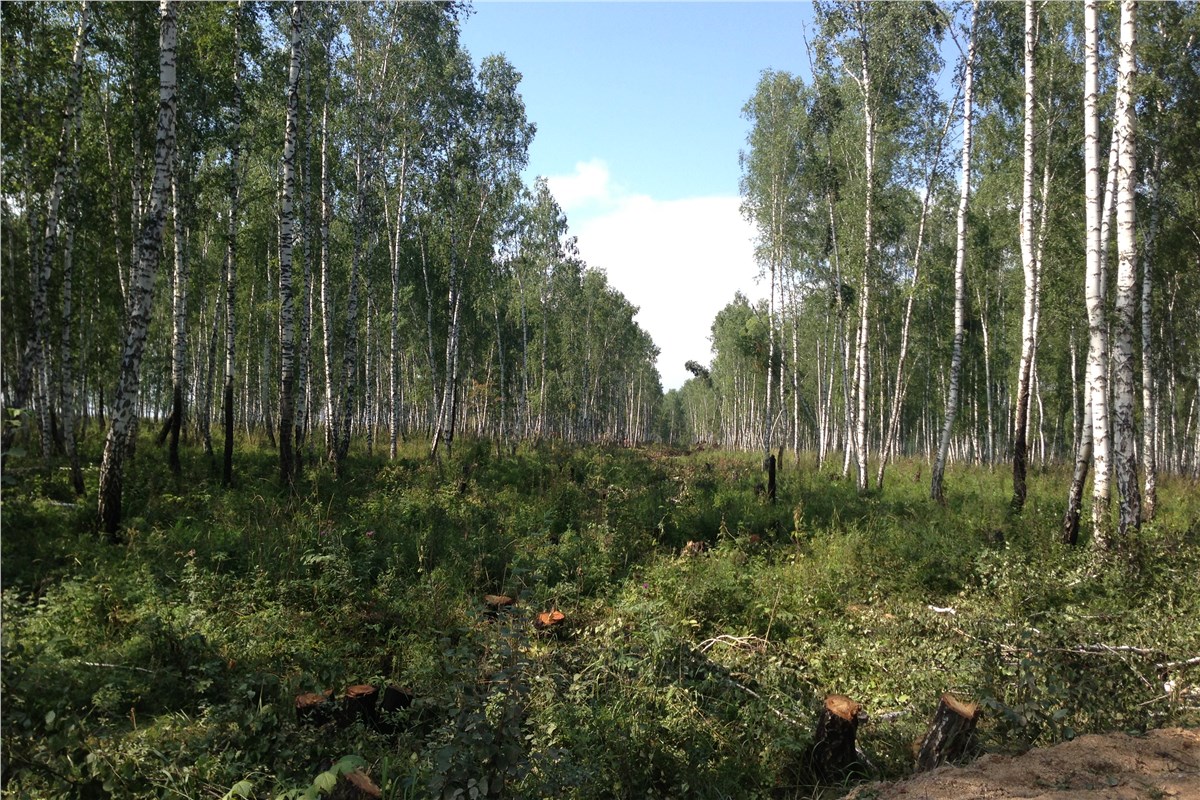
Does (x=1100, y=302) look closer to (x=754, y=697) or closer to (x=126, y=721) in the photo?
(x=754, y=697)

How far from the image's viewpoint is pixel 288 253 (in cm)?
1095

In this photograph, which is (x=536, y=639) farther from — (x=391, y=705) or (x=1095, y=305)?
(x=1095, y=305)

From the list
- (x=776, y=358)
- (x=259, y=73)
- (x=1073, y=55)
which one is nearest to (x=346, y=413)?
(x=259, y=73)

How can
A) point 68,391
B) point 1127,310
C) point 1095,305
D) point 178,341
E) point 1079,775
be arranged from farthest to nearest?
point 178,341 < point 68,391 < point 1095,305 < point 1127,310 < point 1079,775

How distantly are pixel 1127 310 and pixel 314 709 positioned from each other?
1009 cm

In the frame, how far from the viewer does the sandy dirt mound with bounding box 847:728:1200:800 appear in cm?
365

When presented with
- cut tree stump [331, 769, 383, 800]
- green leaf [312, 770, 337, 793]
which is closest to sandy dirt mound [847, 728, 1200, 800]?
cut tree stump [331, 769, 383, 800]

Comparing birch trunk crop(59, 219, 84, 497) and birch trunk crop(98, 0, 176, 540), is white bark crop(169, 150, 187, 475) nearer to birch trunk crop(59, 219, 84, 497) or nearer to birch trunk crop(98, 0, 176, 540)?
birch trunk crop(59, 219, 84, 497)

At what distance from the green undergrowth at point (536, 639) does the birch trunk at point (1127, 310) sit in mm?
656

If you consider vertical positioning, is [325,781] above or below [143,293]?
below

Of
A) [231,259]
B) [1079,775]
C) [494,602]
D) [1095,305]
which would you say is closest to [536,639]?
[494,602]

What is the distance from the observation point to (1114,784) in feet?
12.3

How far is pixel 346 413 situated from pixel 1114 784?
550 inches

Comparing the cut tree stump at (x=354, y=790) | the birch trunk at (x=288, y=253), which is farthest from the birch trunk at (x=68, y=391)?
the cut tree stump at (x=354, y=790)
